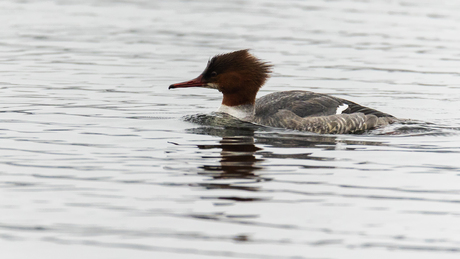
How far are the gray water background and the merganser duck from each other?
262mm

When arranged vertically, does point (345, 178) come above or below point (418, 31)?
below

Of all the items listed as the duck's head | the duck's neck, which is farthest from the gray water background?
the duck's head

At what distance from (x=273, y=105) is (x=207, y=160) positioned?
2.53m

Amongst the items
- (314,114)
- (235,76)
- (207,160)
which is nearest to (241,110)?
(235,76)

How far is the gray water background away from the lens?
16.4 feet

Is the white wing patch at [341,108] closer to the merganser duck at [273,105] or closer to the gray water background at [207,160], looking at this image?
the merganser duck at [273,105]

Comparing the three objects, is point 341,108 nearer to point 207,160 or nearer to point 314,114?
point 314,114

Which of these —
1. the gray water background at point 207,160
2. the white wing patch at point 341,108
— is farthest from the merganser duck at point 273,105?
the gray water background at point 207,160

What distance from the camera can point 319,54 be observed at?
659 inches

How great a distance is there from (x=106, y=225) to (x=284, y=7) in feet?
68.3

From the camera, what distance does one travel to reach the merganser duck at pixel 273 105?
9.33 metres

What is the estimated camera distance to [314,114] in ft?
30.8

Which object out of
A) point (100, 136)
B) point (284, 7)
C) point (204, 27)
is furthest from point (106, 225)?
point (284, 7)

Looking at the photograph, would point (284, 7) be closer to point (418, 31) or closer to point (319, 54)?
point (418, 31)
